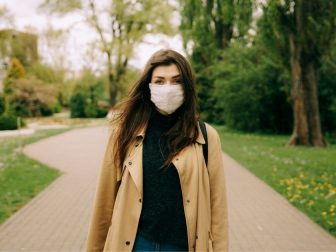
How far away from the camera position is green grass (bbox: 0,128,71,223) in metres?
8.20

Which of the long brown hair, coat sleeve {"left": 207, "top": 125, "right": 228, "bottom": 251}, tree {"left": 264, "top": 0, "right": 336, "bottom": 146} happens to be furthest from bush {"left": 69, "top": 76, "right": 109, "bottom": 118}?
coat sleeve {"left": 207, "top": 125, "right": 228, "bottom": 251}

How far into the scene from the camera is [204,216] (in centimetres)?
239

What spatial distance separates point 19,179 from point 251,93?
1741cm

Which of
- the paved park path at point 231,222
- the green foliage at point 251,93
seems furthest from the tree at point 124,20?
the paved park path at point 231,222

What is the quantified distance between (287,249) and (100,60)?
45.4m

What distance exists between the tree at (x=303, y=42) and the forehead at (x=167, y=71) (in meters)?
13.0

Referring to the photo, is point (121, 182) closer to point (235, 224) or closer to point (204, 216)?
point (204, 216)

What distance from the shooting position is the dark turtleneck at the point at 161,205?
2330 mm

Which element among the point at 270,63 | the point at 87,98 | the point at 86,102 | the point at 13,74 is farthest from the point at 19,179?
the point at 87,98

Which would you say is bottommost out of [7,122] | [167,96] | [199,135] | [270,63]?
[7,122]

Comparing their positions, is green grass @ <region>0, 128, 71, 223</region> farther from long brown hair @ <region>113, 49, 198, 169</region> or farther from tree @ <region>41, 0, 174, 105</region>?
tree @ <region>41, 0, 174, 105</region>

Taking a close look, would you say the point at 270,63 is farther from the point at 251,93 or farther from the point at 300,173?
the point at 300,173

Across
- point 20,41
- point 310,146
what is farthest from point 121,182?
point 20,41

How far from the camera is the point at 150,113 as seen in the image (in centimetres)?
262
